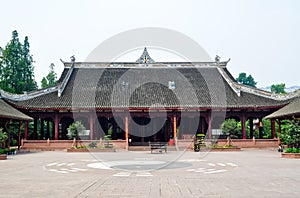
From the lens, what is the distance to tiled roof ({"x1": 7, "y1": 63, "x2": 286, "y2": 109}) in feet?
97.1

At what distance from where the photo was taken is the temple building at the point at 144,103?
29.4 metres

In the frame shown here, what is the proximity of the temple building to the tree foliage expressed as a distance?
17.0m

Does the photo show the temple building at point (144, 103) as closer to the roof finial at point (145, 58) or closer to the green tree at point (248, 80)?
the roof finial at point (145, 58)

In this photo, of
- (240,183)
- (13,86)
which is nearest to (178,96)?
(240,183)

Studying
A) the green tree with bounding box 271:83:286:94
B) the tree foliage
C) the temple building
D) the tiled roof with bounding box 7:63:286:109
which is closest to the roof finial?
the tiled roof with bounding box 7:63:286:109

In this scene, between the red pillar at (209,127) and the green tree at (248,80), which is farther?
the green tree at (248,80)

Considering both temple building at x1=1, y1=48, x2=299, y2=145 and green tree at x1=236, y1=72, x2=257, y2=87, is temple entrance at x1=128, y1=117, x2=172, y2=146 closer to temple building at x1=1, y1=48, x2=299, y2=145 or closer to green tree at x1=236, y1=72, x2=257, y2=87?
temple building at x1=1, y1=48, x2=299, y2=145

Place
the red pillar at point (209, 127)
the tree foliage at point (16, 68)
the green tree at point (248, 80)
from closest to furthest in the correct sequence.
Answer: the red pillar at point (209, 127)
the tree foliage at point (16, 68)
the green tree at point (248, 80)

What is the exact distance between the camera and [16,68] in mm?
51531

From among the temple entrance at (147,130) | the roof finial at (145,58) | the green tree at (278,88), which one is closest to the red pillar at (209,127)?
the temple entrance at (147,130)

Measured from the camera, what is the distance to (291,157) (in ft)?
58.3

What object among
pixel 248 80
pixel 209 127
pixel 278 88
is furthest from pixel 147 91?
pixel 248 80

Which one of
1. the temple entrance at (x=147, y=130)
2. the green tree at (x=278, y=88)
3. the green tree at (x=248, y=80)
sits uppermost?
the green tree at (x=248, y=80)

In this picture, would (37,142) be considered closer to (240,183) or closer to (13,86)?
(240,183)
